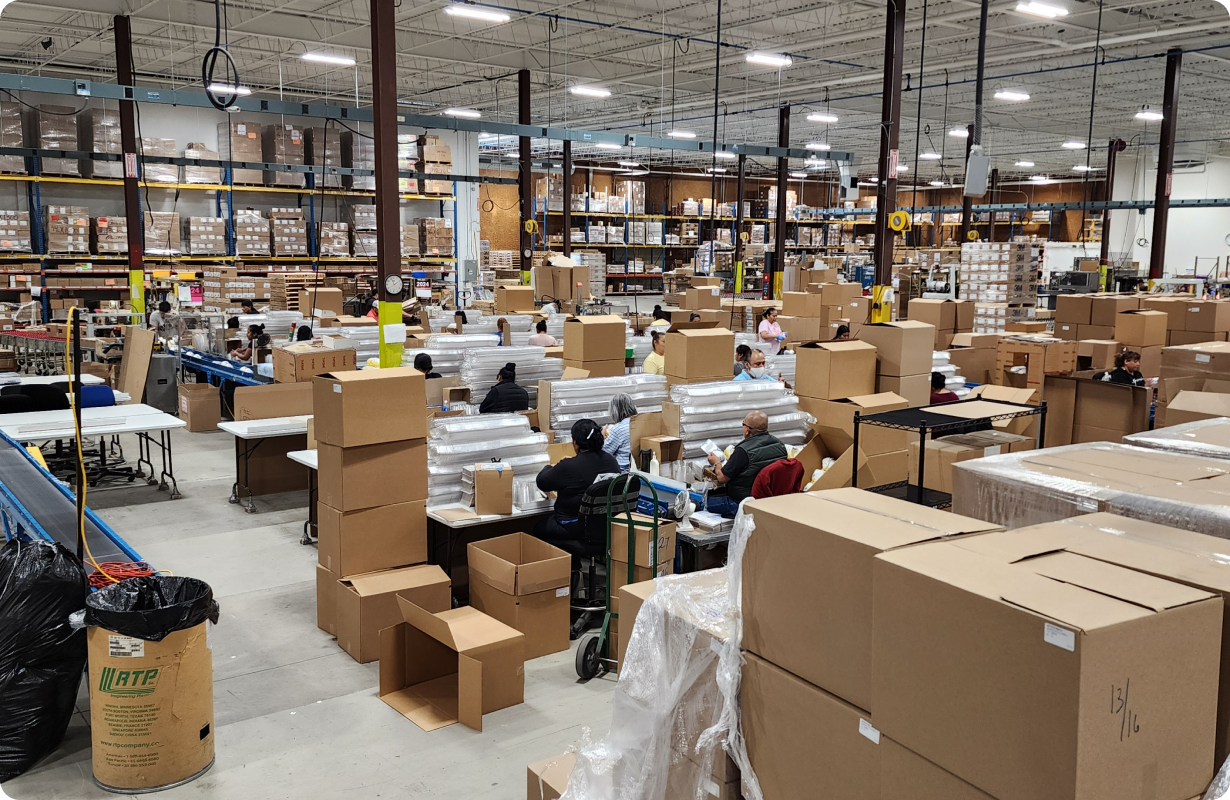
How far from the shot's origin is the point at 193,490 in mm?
8672

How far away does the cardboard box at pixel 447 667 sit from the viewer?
4.49m

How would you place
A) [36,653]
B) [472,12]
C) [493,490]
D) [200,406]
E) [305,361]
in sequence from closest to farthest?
1. [36,653]
2. [493,490]
3. [305,361]
4. [200,406]
5. [472,12]

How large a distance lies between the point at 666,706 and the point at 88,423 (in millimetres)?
6809

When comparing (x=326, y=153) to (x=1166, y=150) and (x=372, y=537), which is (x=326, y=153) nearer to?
(x=372, y=537)

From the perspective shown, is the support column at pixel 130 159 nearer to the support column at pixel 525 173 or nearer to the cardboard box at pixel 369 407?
the support column at pixel 525 173

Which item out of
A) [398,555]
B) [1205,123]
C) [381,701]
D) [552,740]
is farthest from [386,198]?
[1205,123]

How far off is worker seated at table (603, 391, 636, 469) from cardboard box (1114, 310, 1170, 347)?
7519 mm

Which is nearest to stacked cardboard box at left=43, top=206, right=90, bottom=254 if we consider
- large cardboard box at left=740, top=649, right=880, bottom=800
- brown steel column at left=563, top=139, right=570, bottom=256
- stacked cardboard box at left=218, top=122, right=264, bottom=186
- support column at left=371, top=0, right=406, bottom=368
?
stacked cardboard box at left=218, top=122, right=264, bottom=186

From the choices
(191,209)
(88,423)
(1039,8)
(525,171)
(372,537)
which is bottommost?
(372,537)

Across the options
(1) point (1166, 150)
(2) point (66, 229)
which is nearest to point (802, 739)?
(1) point (1166, 150)

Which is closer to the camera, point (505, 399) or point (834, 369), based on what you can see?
point (834, 369)

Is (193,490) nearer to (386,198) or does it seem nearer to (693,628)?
(386,198)

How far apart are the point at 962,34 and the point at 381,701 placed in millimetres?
15474

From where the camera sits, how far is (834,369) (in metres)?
6.91
